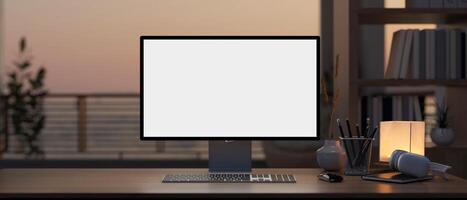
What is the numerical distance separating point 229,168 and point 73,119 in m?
6.65

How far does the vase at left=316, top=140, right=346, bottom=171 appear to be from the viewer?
248 centimetres

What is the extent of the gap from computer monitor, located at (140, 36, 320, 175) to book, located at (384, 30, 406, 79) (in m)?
1.02

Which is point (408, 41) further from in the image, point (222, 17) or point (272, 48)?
point (222, 17)

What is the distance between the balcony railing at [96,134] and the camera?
28.7ft

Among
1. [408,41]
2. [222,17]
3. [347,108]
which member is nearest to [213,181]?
[347,108]

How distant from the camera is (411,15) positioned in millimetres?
3277

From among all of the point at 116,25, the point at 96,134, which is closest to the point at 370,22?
the point at 116,25

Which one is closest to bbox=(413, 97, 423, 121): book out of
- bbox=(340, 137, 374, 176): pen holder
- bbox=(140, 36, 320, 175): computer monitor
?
bbox=(340, 137, 374, 176): pen holder

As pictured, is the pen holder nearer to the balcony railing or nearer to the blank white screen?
the blank white screen

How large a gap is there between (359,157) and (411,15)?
1.05 metres

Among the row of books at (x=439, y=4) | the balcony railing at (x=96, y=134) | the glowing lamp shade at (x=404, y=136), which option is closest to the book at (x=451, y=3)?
the row of books at (x=439, y=4)

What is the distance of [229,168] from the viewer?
2.48 metres

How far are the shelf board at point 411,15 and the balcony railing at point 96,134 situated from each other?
5.37 meters

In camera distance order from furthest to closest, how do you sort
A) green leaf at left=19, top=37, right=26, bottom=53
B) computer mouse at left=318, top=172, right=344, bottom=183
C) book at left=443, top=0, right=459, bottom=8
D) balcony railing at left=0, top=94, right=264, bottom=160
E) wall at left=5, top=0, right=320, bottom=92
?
balcony railing at left=0, top=94, right=264, bottom=160 → green leaf at left=19, top=37, right=26, bottom=53 → wall at left=5, top=0, right=320, bottom=92 → book at left=443, top=0, right=459, bottom=8 → computer mouse at left=318, top=172, right=344, bottom=183
